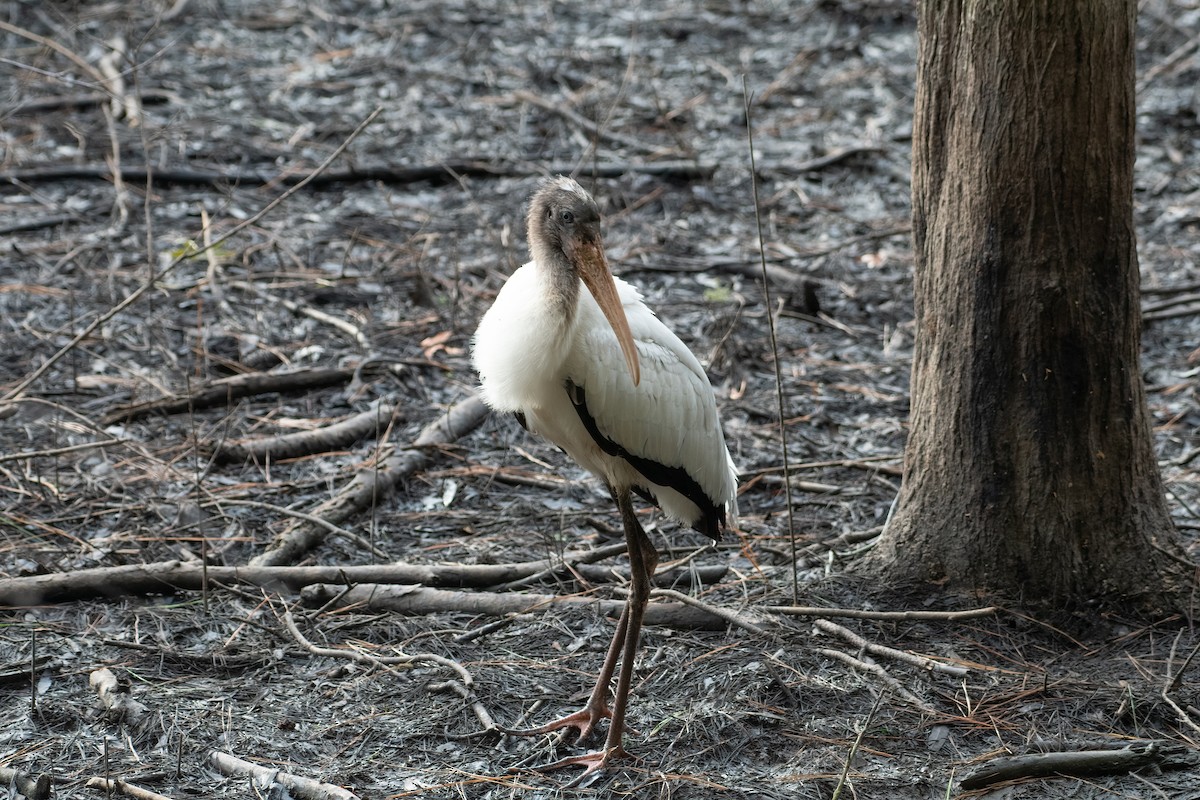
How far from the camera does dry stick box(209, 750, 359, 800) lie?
3.22 metres

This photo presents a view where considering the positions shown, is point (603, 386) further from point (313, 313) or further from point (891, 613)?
point (313, 313)

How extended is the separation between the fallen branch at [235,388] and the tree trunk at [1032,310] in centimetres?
312

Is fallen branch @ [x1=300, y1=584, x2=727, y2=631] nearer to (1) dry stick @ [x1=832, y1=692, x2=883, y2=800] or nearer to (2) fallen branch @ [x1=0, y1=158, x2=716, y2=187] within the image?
(1) dry stick @ [x1=832, y1=692, x2=883, y2=800]

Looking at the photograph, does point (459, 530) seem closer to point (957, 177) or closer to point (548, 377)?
point (548, 377)

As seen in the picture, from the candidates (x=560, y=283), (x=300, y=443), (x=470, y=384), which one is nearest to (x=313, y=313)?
(x=470, y=384)

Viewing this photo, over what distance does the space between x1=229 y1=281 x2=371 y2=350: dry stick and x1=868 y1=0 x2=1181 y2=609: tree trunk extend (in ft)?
11.1

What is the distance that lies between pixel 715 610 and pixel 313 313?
3571mm

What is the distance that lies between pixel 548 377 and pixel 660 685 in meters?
1.13

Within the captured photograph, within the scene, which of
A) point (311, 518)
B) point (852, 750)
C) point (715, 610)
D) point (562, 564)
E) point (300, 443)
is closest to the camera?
point (852, 750)

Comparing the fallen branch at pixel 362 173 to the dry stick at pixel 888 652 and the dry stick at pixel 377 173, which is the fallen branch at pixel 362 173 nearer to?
the dry stick at pixel 377 173

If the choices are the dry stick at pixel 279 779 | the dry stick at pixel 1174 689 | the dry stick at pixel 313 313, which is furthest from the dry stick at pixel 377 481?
the dry stick at pixel 1174 689

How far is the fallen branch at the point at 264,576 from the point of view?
421cm

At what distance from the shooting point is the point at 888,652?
385 centimetres

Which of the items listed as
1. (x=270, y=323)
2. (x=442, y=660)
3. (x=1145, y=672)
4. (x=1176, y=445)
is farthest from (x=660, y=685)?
(x=270, y=323)
